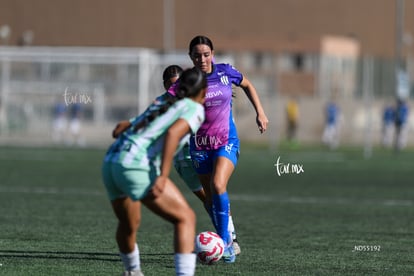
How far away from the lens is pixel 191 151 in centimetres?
1055

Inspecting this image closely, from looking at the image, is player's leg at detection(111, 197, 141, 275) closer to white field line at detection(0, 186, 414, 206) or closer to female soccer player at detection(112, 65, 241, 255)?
female soccer player at detection(112, 65, 241, 255)

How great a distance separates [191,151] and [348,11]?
171 ft

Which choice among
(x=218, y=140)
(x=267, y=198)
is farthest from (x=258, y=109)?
(x=267, y=198)

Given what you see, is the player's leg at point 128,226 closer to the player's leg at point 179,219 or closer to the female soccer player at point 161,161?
the female soccer player at point 161,161

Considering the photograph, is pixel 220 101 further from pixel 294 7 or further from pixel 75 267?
pixel 294 7

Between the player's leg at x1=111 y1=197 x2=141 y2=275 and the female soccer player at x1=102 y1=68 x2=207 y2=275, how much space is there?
0.01 metres

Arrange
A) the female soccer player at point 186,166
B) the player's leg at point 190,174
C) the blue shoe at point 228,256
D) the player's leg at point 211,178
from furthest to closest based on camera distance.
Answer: the player's leg at point 190,174 < the female soccer player at point 186,166 < the player's leg at point 211,178 < the blue shoe at point 228,256

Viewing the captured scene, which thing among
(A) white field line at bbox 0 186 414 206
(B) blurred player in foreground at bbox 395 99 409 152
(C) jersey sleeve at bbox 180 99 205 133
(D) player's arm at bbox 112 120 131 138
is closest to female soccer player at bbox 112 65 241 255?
(D) player's arm at bbox 112 120 131 138

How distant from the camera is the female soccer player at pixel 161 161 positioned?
292 inches

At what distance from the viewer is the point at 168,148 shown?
7340 millimetres

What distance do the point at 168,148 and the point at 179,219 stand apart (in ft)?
2.00

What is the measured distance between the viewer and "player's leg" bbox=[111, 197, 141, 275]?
25.5 feet

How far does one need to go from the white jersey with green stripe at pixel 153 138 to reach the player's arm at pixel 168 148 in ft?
0.27

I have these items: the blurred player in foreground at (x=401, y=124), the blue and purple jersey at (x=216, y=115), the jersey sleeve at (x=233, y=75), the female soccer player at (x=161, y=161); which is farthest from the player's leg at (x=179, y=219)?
the blurred player in foreground at (x=401, y=124)
